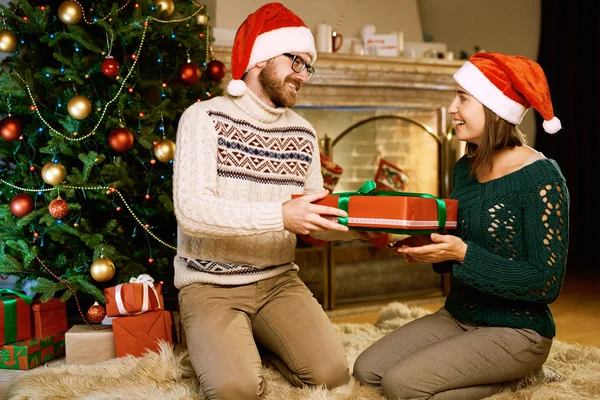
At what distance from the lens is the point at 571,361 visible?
7.27 feet

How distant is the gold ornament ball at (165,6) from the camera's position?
2588mm

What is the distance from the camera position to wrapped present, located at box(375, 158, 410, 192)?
3596 millimetres

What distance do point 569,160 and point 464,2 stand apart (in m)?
1.61

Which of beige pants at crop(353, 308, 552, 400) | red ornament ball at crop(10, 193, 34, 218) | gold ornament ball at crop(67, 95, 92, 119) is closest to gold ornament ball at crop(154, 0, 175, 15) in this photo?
gold ornament ball at crop(67, 95, 92, 119)

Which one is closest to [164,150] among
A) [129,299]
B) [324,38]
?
[129,299]

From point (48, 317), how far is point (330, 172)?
1627 millimetres

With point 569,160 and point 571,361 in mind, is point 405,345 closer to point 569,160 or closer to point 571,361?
point 571,361

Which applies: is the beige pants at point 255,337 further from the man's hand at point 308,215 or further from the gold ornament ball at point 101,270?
the gold ornament ball at point 101,270

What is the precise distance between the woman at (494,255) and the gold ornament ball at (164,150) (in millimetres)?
1228

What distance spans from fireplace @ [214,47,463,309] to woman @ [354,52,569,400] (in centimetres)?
161

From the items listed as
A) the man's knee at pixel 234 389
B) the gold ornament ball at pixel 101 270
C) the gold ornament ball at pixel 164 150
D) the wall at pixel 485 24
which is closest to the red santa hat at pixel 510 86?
the man's knee at pixel 234 389

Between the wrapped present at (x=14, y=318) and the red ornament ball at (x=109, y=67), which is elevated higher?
the red ornament ball at (x=109, y=67)

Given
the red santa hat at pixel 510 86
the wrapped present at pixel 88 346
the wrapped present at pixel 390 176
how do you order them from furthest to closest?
the wrapped present at pixel 390 176
the wrapped present at pixel 88 346
the red santa hat at pixel 510 86

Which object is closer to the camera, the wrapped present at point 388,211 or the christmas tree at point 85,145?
the wrapped present at point 388,211
